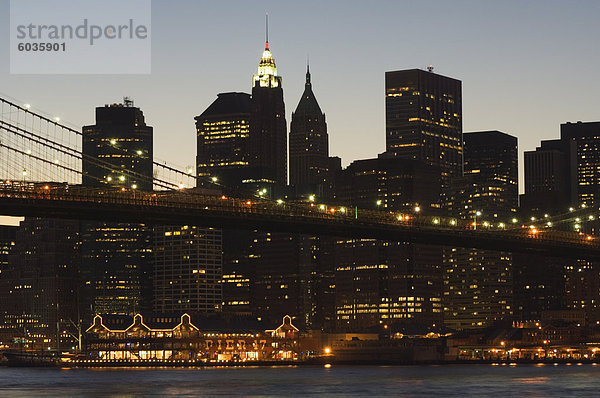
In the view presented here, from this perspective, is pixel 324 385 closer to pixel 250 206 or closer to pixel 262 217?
pixel 262 217

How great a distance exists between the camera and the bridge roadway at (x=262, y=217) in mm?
72875

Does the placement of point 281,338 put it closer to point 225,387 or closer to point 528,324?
point 528,324

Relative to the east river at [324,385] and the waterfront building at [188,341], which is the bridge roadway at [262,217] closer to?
the east river at [324,385]

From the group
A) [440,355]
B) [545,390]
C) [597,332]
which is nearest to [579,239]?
[545,390]

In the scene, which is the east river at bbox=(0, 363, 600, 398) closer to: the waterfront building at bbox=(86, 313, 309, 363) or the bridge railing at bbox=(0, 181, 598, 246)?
the bridge railing at bbox=(0, 181, 598, 246)

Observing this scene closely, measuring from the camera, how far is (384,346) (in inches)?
5827

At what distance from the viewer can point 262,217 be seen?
81625mm

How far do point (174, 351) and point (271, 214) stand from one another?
67.9m

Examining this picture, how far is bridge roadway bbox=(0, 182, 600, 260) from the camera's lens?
72875 mm

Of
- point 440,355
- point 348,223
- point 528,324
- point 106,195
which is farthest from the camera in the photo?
point 528,324

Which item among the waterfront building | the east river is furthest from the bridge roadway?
the waterfront building

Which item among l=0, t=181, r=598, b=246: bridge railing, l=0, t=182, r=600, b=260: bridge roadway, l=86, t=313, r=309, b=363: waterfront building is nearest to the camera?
l=0, t=181, r=598, b=246: bridge railing

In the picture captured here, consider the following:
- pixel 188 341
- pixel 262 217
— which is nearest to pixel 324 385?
pixel 262 217

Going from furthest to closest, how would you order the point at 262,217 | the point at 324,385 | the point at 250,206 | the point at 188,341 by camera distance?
the point at 188,341 → the point at 324,385 → the point at 250,206 → the point at 262,217
